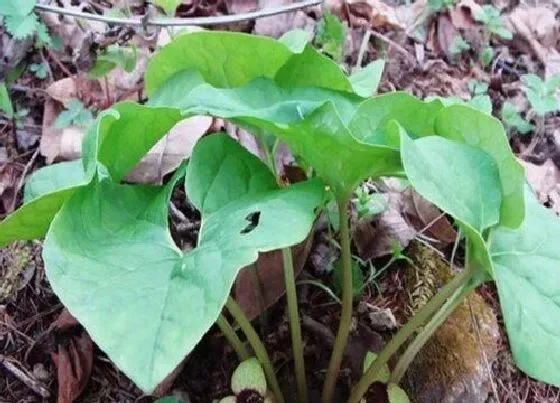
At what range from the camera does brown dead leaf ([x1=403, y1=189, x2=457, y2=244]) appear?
156 centimetres

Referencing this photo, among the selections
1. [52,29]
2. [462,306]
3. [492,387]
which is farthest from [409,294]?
[52,29]

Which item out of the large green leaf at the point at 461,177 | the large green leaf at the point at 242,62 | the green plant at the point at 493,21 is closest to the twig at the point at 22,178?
the large green leaf at the point at 242,62

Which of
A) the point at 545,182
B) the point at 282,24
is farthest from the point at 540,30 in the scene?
the point at 282,24

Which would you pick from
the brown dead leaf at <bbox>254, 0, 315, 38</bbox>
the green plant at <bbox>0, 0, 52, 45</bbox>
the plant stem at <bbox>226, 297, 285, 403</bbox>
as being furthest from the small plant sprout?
the brown dead leaf at <bbox>254, 0, 315, 38</bbox>

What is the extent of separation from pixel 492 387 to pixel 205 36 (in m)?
0.77

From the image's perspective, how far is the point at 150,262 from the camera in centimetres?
94

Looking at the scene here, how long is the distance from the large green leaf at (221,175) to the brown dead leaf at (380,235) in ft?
1.38

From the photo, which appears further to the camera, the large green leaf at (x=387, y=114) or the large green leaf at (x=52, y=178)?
the large green leaf at (x=52, y=178)

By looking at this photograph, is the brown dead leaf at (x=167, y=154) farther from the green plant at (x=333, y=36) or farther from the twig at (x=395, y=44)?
the twig at (x=395, y=44)

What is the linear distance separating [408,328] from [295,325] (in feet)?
0.63

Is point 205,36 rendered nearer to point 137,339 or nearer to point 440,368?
point 137,339

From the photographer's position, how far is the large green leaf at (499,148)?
3.30 feet

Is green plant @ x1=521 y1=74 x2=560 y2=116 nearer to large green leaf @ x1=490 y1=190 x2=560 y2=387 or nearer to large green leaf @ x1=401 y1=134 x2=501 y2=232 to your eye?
large green leaf @ x1=490 y1=190 x2=560 y2=387

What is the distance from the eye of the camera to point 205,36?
1185mm
